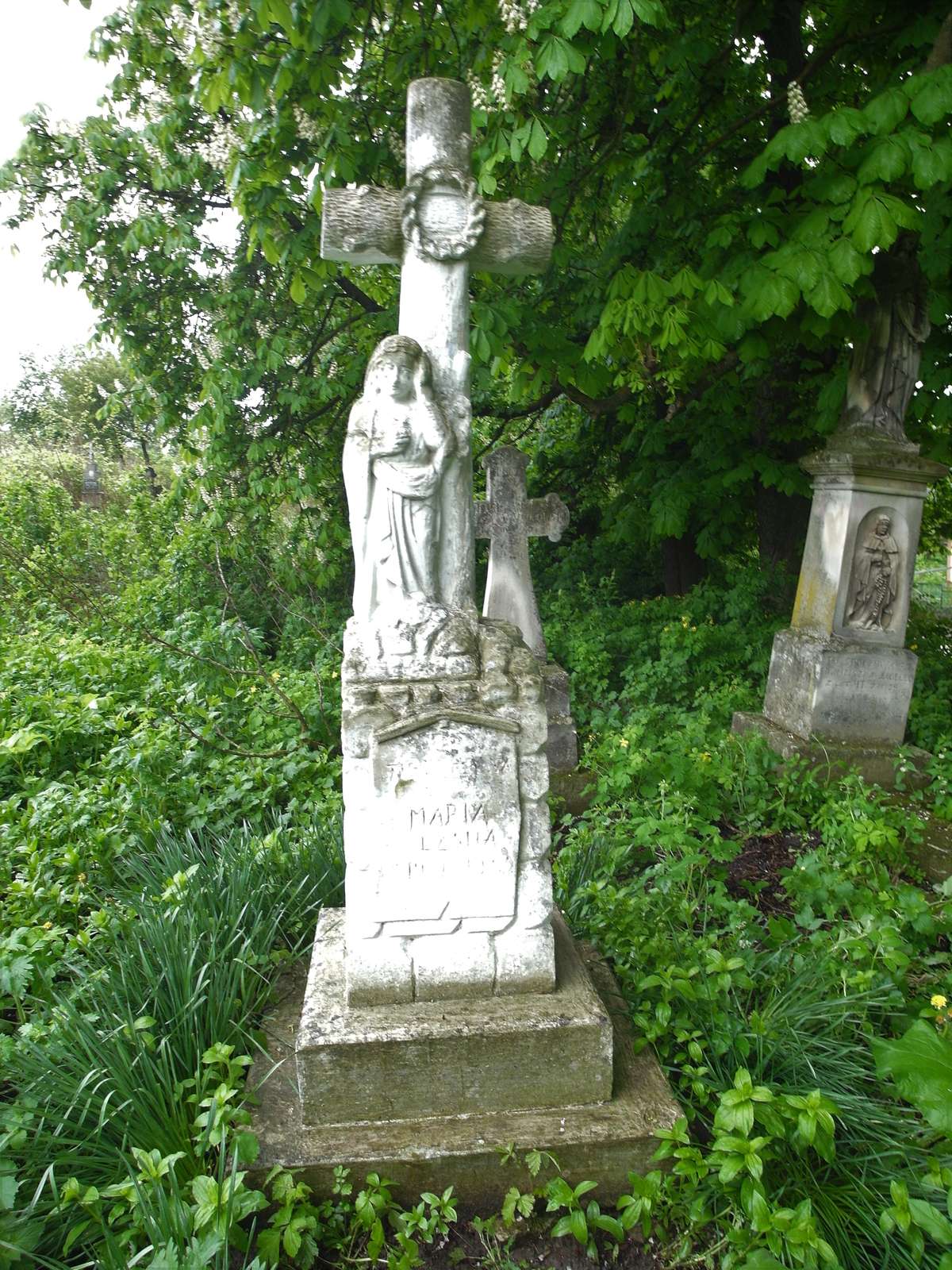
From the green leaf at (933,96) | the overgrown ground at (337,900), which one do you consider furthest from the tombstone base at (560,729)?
the green leaf at (933,96)

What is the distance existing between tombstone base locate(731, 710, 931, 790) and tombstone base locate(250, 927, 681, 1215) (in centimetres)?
306

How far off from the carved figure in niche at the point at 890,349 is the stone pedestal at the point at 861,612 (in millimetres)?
200

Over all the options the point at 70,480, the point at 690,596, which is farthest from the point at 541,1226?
the point at 70,480

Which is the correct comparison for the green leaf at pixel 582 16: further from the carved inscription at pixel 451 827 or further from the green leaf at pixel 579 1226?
the green leaf at pixel 579 1226

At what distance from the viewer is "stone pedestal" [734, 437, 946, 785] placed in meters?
5.11

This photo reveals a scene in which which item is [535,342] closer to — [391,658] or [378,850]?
[391,658]

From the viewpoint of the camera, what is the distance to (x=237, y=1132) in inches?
82.6

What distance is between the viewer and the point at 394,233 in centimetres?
253

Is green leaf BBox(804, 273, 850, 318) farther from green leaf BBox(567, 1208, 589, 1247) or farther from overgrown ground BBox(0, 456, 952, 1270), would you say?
green leaf BBox(567, 1208, 589, 1247)

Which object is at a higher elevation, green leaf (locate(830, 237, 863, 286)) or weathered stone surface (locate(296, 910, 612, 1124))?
green leaf (locate(830, 237, 863, 286))

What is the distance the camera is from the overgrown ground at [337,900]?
6.65 ft

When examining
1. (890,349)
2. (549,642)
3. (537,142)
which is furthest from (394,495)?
(549,642)

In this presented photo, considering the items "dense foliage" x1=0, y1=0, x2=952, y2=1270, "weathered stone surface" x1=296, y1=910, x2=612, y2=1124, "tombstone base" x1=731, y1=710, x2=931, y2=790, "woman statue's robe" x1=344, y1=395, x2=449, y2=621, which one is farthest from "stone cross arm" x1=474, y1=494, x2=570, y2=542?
"weathered stone surface" x1=296, y1=910, x2=612, y2=1124

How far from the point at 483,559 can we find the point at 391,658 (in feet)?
23.3
